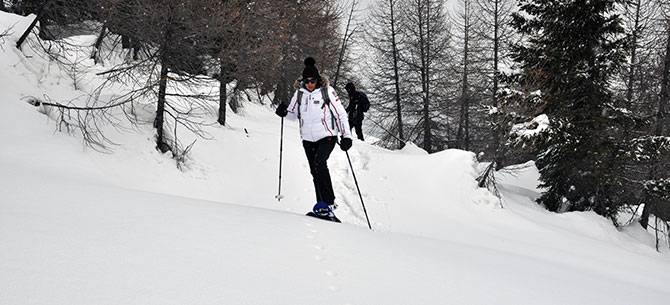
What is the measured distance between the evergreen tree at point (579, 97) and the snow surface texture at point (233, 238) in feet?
8.34

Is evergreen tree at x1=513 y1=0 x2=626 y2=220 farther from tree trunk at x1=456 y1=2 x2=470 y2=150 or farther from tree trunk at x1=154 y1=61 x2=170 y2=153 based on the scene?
tree trunk at x1=154 y1=61 x2=170 y2=153

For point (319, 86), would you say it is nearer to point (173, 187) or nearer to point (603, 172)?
point (173, 187)

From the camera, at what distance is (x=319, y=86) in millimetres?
6301

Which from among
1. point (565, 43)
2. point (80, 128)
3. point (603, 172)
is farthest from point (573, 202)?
point (80, 128)

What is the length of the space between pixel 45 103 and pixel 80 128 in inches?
29.5

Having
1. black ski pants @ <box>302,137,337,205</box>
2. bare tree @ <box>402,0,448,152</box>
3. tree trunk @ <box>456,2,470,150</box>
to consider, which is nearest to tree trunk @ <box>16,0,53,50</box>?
black ski pants @ <box>302,137,337,205</box>

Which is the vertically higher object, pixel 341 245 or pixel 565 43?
pixel 565 43

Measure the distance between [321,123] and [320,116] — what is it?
99 millimetres

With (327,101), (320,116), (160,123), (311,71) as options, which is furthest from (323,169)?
(160,123)

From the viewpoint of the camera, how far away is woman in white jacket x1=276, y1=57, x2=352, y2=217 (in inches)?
243

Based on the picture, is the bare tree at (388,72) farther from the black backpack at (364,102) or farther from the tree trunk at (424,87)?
the black backpack at (364,102)

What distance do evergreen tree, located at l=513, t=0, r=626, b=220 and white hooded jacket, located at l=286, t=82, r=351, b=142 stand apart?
344 inches

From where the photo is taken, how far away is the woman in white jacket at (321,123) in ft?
20.2

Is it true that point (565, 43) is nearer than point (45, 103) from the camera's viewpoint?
No
